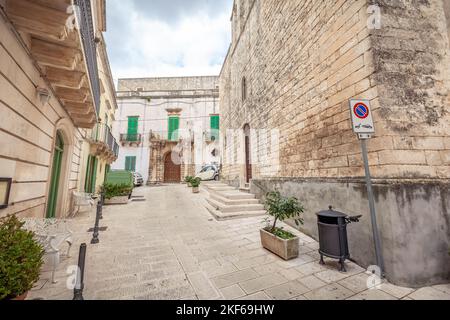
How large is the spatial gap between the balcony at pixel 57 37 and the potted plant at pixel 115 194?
4.86m

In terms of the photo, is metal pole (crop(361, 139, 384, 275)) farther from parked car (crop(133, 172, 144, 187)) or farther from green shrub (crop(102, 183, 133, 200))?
parked car (crop(133, 172, 144, 187))

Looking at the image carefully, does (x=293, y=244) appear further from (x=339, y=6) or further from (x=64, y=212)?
(x=64, y=212)

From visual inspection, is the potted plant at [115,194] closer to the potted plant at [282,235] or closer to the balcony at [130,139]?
the potted plant at [282,235]

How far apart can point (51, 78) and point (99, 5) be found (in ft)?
18.5

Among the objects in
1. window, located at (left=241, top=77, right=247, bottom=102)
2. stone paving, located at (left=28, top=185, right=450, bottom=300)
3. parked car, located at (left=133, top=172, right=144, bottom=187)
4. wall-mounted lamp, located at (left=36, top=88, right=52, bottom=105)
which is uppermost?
window, located at (left=241, top=77, right=247, bottom=102)

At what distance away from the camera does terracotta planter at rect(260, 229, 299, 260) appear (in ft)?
11.1

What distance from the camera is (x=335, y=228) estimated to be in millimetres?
3064

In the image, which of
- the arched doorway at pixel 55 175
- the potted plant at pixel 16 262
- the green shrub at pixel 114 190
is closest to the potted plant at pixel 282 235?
the potted plant at pixel 16 262

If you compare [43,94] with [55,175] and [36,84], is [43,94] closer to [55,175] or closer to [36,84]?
[36,84]

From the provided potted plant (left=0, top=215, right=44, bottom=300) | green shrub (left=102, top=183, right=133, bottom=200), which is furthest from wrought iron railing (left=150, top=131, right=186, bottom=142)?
potted plant (left=0, top=215, right=44, bottom=300)

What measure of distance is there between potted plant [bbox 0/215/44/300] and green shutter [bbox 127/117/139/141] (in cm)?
1854

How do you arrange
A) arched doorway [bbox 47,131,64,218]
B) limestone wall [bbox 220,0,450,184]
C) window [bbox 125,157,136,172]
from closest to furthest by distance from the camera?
limestone wall [bbox 220,0,450,184], arched doorway [bbox 47,131,64,218], window [bbox 125,157,136,172]

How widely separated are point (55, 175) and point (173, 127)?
584 inches

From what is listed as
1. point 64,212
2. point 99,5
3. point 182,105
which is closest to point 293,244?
point 64,212
